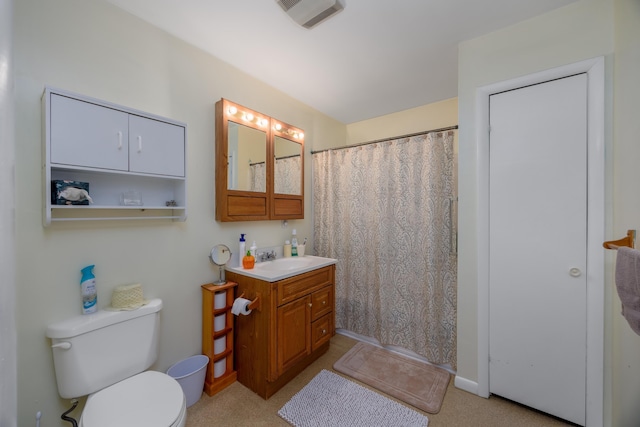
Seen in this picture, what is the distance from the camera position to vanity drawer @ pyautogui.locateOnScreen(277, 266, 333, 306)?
5.84 ft

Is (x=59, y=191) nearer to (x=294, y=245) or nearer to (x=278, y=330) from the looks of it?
(x=278, y=330)

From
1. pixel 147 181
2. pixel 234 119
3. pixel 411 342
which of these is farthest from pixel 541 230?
pixel 147 181

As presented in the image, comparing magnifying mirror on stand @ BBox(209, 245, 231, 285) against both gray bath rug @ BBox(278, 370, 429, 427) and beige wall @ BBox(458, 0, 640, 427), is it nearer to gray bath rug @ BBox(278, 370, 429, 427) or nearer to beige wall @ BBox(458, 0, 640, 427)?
gray bath rug @ BBox(278, 370, 429, 427)

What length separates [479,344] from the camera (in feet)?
5.76

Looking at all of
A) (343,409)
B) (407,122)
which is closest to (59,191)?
(343,409)

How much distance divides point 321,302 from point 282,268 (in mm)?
460

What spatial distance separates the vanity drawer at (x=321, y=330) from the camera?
2068 mm

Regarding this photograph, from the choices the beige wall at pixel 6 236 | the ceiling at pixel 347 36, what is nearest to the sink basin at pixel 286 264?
the beige wall at pixel 6 236

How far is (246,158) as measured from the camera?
2086mm

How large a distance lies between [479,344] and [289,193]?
1977 mm

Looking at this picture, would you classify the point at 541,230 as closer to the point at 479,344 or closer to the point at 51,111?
the point at 479,344

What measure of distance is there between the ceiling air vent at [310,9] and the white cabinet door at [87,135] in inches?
43.8

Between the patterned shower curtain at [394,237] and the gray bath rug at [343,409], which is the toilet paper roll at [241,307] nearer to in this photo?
the gray bath rug at [343,409]

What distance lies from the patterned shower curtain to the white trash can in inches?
55.2
